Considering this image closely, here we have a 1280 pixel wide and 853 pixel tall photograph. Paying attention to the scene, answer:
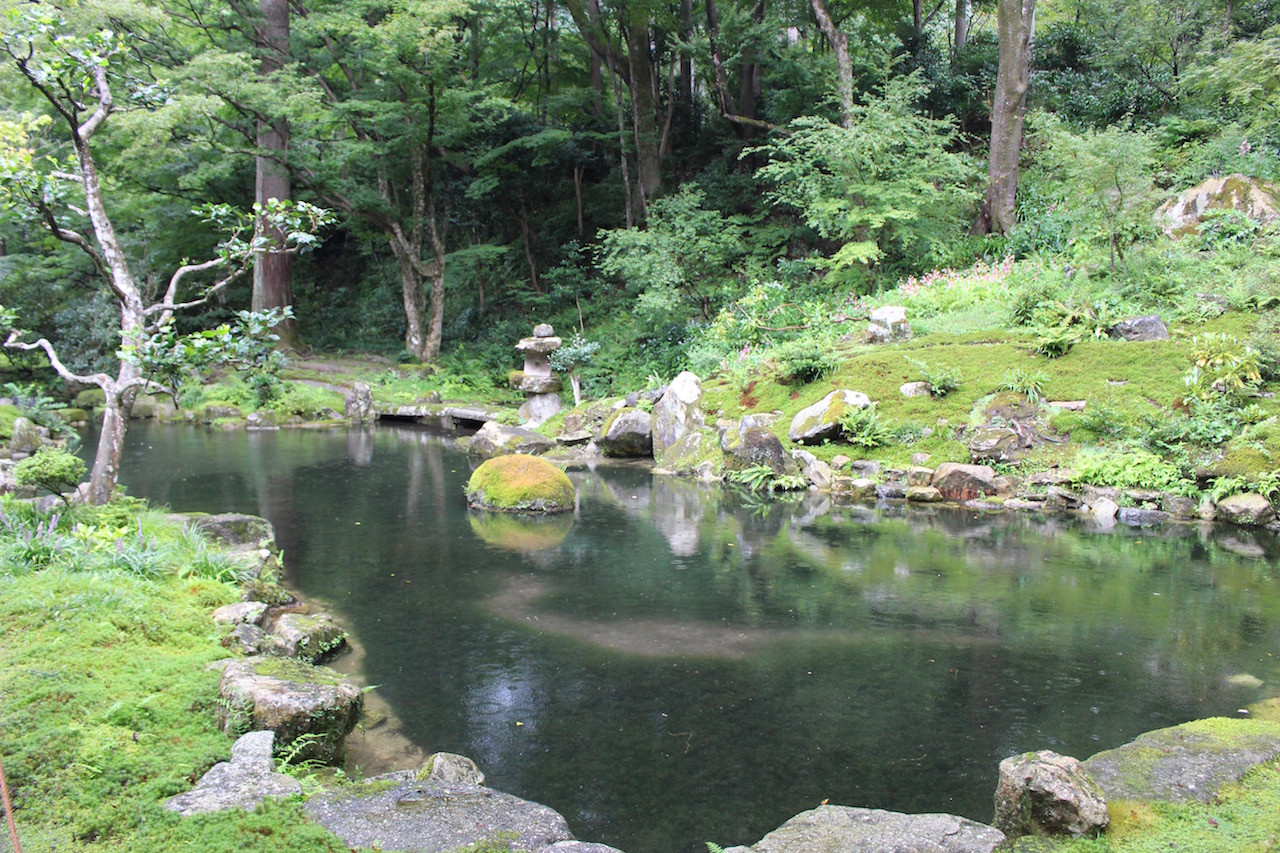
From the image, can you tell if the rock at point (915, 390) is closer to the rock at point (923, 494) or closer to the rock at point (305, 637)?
the rock at point (923, 494)

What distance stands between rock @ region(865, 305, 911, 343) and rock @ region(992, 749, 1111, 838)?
11.0 meters

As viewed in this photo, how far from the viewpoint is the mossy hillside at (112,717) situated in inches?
119

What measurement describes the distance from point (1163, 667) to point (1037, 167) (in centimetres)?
1602

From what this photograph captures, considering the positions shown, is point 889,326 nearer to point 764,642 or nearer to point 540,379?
point 540,379

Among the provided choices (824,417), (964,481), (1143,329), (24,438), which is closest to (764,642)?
(964,481)

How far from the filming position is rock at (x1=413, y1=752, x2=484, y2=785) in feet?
12.1

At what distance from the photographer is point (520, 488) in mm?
10336

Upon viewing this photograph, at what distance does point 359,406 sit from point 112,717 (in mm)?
15565

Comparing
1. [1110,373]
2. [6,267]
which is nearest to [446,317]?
[6,267]

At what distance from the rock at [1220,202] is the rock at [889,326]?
4.32 m

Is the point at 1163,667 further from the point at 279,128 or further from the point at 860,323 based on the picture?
the point at 279,128

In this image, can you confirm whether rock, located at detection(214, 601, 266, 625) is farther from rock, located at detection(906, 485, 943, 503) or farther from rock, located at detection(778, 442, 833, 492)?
rock, located at detection(906, 485, 943, 503)

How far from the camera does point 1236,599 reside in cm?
670

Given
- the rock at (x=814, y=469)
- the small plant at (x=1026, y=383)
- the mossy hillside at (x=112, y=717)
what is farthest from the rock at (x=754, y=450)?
the mossy hillside at (x=112, y=717)
